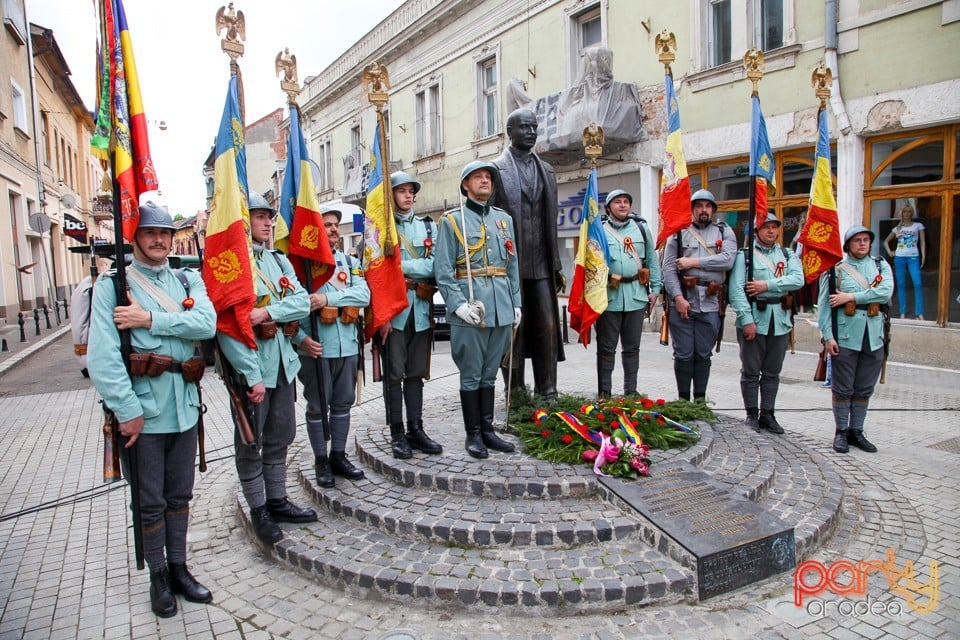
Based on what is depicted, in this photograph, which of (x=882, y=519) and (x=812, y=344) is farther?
(x=812, y=344)

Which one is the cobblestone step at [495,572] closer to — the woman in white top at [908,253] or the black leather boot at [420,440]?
the black leather boot at [420,440]

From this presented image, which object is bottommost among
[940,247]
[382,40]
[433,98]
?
[940,247]

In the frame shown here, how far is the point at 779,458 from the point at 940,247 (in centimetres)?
622

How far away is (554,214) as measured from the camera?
5.16 metres

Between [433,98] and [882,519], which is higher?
[433,98]

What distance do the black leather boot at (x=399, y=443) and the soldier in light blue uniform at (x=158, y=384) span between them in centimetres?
148

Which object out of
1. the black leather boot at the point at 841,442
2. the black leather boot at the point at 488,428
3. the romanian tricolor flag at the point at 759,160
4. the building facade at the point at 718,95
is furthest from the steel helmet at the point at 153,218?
the building facade at the point at 718,95

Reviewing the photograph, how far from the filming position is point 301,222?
433 cm

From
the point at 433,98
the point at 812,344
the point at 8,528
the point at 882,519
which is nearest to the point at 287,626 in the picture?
the point at 8,528

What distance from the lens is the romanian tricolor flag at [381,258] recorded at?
4.50 m

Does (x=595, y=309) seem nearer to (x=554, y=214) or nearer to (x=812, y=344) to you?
(x=554, y=214)

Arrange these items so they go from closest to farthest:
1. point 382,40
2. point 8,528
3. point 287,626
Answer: point 287,626 → point 8,528 → point 382,40

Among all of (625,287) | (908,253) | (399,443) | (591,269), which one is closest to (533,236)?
(591,269)

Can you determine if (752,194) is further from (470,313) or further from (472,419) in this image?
(472,419)
